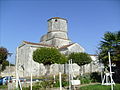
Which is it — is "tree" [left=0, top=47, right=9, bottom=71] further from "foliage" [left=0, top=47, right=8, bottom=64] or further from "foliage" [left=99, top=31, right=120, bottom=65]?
"foliage" [left=99, top=31, right=120, bottom=65]

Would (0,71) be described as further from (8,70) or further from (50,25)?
(50,25)

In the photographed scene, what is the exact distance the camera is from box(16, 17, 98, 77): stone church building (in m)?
33.9

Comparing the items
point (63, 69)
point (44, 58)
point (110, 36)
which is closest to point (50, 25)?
point (63, 69)

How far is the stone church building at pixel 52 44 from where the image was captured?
111 feet

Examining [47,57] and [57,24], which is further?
[57,24]

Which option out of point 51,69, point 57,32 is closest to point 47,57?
point 51,69

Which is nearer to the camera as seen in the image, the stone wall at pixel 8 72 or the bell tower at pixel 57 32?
the stone wall at pixel 8 72

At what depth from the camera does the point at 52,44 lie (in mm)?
40844

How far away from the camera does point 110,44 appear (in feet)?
50.1

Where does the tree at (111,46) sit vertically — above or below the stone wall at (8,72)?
above

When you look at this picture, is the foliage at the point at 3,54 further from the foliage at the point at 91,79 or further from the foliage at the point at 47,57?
the foliage at the point at 91,79

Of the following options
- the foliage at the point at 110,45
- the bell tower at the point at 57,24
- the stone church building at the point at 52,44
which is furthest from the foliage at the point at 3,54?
the foliage at the point at 110,45

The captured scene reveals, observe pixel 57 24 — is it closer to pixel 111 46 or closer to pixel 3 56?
pixel 3 56

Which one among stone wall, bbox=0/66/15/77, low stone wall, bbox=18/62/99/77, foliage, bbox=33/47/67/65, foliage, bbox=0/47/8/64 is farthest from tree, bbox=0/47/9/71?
foliage, bbox=33/47/67/65
